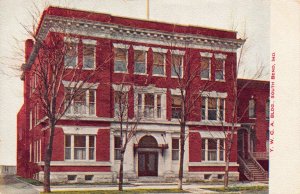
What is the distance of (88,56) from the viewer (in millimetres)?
11211

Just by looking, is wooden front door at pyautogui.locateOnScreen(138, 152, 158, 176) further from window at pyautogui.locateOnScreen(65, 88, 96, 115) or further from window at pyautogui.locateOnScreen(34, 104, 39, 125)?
window at pyautogui.locateOnScreen(34, 104, 39, 125)

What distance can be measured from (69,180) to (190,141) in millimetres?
3222

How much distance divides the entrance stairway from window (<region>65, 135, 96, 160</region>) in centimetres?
409

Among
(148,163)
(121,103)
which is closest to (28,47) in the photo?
(121,103)

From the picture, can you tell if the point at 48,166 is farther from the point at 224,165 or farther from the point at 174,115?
the point at 224,165

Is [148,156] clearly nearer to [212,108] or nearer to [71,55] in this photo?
[212,108]

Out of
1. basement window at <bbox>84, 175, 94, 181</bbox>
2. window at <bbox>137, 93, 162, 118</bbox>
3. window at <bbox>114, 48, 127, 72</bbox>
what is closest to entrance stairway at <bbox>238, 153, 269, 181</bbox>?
window at <bbox>137, 93, 162, 118</bbox>

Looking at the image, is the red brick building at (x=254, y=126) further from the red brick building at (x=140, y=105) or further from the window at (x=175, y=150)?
the window at (x=175, y=150)

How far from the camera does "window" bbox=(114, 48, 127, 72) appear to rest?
11.4 metres

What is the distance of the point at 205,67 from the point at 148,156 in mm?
2678

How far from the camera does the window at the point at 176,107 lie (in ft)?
38.7

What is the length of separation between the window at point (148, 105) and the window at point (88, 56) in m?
1.37

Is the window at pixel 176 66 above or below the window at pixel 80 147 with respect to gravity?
above

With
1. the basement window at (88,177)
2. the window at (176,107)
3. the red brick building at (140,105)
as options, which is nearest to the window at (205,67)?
the red brick building at (140,105)
